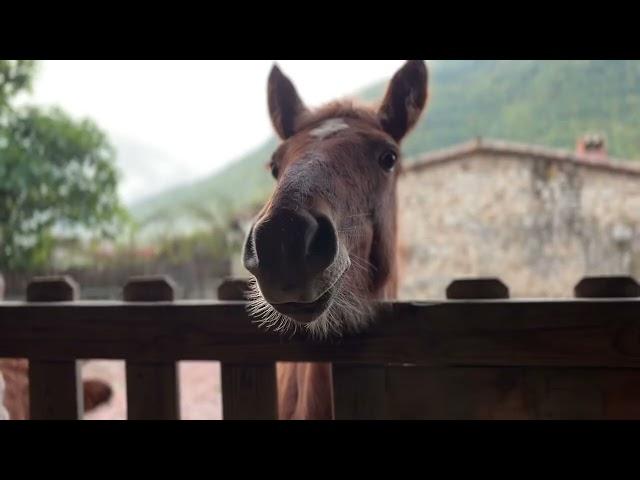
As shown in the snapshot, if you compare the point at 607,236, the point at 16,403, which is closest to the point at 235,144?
the point at 607,236

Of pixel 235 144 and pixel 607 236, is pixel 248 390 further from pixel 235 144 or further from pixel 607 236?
pixel 235 144

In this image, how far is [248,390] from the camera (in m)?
1.69

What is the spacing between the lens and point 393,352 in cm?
161

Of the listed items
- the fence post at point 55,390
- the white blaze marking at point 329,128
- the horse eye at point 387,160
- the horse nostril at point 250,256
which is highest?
the white blaze marking at point 329,128

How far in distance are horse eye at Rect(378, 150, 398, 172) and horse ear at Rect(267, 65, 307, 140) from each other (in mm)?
606

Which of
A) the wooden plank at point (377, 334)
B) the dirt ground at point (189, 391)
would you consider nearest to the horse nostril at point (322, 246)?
the wooden plank at point (377, 334)

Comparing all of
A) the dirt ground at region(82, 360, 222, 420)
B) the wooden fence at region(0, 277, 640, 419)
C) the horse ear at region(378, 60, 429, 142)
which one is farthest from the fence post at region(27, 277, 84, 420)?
the dirt ground at region(82, 360, 222, 420)

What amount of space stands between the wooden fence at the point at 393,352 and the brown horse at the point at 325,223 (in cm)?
13

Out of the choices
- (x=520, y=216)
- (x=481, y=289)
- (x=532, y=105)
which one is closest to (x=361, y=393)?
(x=481, y=289)

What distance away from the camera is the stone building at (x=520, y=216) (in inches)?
480

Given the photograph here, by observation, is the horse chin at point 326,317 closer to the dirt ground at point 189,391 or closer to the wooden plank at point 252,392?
the wooden plank at point 252,392

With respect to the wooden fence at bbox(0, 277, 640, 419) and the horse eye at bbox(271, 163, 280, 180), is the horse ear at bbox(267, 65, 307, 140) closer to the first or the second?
the horse eye at bbox(271, 163, 280, 180)

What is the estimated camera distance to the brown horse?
144 centimetres

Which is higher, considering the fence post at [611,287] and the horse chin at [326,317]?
the fence post at [611,287]
